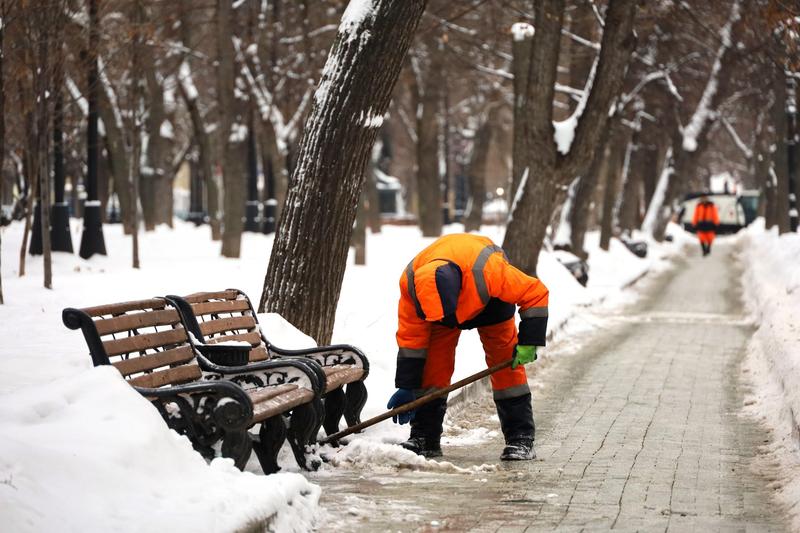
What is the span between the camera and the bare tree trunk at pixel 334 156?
379 inches

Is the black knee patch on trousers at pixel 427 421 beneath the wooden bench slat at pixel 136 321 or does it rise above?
beneath

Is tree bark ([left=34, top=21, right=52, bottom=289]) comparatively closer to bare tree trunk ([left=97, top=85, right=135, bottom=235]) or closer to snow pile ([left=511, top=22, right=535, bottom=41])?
snow pile ([left=511, top=22, right=535, bottom=41])

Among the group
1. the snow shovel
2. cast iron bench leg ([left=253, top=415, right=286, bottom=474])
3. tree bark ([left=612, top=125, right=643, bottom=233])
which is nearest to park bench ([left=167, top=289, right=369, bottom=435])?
the snow shovel

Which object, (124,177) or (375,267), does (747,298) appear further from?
(124,177)

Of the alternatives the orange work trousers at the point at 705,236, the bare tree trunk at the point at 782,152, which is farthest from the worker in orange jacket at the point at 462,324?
the orange work trousers at the point at 705,236

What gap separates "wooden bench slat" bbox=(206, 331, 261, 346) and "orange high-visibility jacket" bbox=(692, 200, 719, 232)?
29330 millimetres

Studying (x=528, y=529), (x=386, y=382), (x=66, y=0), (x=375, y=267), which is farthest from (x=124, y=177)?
(x=528, y=529)

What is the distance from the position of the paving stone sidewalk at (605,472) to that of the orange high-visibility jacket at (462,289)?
85cm

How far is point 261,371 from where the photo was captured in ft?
24.3

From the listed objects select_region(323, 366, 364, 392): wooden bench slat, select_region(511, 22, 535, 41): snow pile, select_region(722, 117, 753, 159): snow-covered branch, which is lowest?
select_region(323, 366, 364, 392): wooden bench slat

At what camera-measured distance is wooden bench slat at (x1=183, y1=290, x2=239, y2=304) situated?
7.78 meters

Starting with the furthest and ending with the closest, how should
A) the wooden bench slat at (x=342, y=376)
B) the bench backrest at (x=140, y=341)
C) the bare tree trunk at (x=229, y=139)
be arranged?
1. the bare tree trunk at (x=229, y=139)
2. the wooden bench slat at (x=342, y=376)
3. the bench backrest at (x=140, y=341)

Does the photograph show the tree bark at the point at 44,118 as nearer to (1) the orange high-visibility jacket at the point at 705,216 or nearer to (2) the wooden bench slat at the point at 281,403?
(2) the wooden bench slat at the point at 281,403

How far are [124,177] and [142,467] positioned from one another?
24.2 metres
